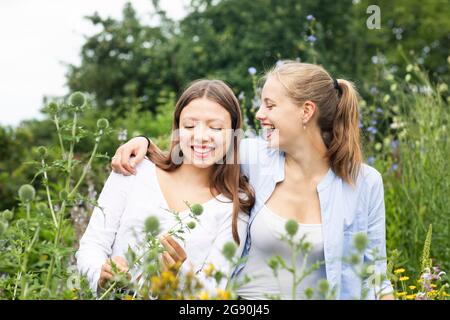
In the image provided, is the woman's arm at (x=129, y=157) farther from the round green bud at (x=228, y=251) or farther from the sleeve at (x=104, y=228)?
the round green bud at (x=228, y=251)

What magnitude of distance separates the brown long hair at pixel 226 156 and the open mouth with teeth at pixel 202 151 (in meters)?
0.17

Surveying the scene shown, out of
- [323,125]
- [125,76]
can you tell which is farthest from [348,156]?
[125,76]

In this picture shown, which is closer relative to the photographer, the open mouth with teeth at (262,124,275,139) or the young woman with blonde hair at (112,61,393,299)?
the young woman with blonde hair at (112,61,393,299)

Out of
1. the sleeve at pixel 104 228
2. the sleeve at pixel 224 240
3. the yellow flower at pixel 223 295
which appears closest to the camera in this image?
the yellow flower at pixel 223 295

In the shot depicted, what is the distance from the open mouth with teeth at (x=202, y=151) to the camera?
3014mm

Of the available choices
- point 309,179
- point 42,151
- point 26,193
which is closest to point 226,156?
point 309,179

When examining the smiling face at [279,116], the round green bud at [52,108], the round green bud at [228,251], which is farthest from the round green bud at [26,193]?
the smiling face at [279,116]

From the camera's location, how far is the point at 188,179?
10.4 feet

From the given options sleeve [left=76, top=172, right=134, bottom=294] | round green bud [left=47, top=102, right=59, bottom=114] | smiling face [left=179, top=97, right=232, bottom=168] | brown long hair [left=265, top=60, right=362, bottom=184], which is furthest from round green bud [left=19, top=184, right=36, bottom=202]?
brown long hair [left=265, top=60, right=362, bottom=184]

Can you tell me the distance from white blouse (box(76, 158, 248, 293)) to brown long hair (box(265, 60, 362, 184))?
21.2 inches

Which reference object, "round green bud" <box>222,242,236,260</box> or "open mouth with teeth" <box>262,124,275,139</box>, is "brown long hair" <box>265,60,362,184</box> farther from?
"round green bud" <box>222,242,236,260</box>

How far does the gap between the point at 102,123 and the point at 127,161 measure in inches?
26.7

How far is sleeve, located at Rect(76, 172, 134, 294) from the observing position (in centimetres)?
274
